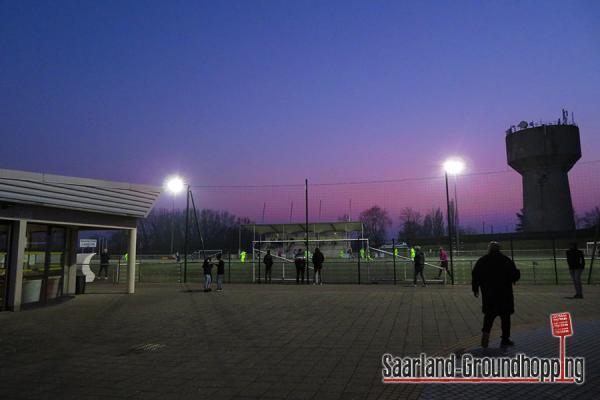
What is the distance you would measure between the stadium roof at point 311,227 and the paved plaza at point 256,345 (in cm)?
2515

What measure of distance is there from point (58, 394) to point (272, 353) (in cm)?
312

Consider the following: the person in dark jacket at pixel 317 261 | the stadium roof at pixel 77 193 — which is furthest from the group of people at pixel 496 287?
the person in dark jacket at pixel 317 261

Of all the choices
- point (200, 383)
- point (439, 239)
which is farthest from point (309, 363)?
point (439, 239)

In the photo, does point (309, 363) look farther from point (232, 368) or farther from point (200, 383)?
point (200, 383)

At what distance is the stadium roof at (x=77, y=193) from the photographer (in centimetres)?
1262

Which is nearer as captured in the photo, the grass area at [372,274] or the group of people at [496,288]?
the group of people at [496,288]

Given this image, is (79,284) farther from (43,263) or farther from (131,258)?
(43,263)

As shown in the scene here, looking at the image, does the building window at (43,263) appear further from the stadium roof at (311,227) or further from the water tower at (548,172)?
the water tower at (548,172)

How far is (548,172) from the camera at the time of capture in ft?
234

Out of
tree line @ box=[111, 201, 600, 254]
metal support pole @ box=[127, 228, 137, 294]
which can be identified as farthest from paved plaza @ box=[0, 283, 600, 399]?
tree line @ box=[111, 201, 600, 254]

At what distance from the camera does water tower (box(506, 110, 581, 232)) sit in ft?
228

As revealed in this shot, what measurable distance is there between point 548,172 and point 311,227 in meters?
49.1

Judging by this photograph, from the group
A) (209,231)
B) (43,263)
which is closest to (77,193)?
(43,263)

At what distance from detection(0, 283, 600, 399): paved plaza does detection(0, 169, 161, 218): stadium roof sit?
332cm
